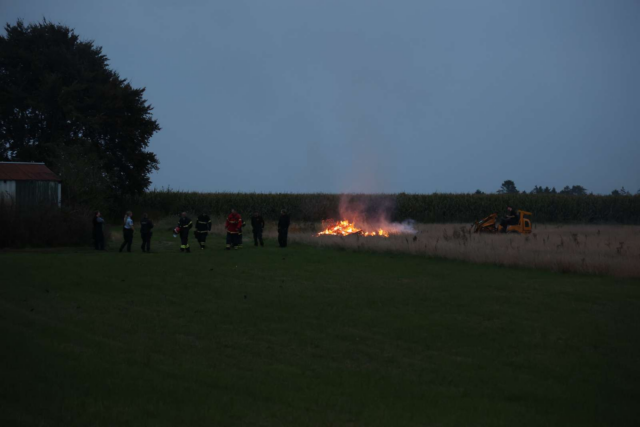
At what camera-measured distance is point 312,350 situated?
9664 millimetres

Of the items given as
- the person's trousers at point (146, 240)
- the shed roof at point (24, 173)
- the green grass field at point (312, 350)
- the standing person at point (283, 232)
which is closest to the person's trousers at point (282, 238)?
the standing person at point (283, 232)

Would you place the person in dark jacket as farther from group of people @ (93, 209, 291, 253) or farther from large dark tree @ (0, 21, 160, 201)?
large dark tree @ (0, 21, 160, 201)

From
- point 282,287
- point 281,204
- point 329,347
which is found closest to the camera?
point 329,347

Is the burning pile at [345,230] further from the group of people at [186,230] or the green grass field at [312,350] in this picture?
the green grass field at [312,350]

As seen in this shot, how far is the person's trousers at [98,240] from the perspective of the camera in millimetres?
25672

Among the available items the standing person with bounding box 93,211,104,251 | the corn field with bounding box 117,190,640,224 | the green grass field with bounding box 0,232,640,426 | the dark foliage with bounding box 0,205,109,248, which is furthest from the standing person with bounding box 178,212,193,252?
the corn field with bounding box 117,190,640,224

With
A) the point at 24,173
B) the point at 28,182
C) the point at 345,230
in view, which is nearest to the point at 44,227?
the point at 28,182

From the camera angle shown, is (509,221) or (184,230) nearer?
(184,230)

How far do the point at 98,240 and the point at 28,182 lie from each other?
13002 millimetres

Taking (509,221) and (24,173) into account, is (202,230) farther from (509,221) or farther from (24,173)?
(509,221)

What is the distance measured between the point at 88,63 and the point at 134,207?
1246 centimetres

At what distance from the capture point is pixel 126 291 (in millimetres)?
14555

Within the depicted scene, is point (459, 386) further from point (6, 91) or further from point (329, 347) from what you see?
point (6, 91)

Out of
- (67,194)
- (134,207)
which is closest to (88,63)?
(134,207)
